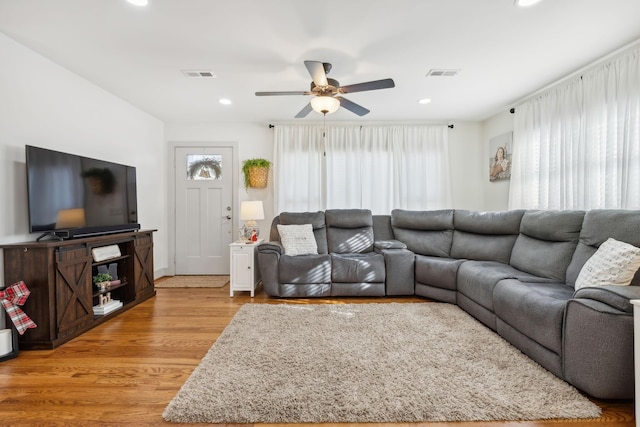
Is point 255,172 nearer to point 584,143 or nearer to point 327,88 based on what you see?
point 327,88

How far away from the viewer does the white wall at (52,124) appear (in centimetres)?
230

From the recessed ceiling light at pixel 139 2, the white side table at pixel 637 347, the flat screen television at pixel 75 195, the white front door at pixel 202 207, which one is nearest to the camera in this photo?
the white side table at pixel 637 347

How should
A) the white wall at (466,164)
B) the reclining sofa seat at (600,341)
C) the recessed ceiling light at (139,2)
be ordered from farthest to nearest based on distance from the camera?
1. the white wall at (466,164)
2. the recessed ceiling light at (139,2)
3. the reclining sofa seat at (600,341)

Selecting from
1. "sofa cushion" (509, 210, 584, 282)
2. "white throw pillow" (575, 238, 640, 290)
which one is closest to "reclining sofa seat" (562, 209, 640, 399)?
"white throw pillow" (575, 238, 640, 290)

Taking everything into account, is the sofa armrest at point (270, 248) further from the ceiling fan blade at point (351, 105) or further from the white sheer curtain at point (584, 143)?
the white sheer curtain at point (584, 143)

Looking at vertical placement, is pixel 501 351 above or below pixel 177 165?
below

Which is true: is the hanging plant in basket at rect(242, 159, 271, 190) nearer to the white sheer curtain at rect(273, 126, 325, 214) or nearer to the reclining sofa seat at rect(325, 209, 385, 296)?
the white sheer curtain at rect(273, 126, 325, 214)

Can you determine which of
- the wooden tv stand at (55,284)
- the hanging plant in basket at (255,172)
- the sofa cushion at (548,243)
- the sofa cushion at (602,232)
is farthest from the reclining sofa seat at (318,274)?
the sofa cushion at (602,232)

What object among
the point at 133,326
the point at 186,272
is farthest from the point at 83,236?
the point at 186,272

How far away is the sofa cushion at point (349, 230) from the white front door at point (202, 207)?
5.44 ft

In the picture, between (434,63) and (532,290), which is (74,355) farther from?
(434,63)

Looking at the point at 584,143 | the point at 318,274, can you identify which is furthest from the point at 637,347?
the point at 318,274

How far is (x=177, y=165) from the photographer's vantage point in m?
4.61

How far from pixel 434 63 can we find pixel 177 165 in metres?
3.86
